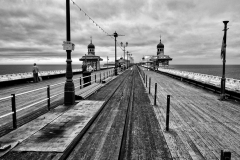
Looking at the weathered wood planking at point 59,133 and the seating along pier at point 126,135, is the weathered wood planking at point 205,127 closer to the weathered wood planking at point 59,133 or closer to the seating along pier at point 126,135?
the seating along pier at point 126,135

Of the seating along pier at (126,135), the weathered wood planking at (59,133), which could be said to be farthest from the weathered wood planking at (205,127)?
the weathered wood planking at (59,133)

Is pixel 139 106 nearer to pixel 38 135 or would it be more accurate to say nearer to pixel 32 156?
pixel 38 135

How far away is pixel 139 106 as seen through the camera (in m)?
8.48

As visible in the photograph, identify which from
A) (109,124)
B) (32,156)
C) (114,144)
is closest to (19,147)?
(32,156)

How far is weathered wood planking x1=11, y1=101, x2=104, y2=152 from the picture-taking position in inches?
160

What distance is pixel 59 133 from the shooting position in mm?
4812

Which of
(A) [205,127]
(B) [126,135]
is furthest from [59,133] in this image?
(A) [205,127]

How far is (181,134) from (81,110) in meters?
4.14

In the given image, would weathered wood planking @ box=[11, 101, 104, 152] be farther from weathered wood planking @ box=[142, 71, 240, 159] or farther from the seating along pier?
weathered wood planking @ box=[142, 71, 240, 159]

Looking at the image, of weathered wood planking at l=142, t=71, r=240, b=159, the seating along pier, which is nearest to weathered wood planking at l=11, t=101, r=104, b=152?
the seating along pier

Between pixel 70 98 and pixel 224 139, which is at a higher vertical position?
pixel 70 98

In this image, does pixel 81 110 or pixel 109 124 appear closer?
pixel 109 124

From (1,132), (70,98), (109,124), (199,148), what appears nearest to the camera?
(199,148)

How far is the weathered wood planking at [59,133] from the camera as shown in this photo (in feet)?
13.4
